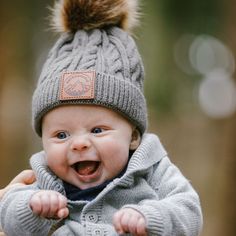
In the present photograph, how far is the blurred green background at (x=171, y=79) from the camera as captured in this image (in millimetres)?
13750

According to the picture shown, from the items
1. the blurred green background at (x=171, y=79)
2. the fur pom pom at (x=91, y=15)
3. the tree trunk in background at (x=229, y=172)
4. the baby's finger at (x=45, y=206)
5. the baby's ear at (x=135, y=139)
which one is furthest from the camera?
the blurred green background at (x=171, y=79)

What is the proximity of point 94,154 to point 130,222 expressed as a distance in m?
0.45

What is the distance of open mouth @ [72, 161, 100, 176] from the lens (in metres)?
3.24

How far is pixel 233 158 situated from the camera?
881 centimetres

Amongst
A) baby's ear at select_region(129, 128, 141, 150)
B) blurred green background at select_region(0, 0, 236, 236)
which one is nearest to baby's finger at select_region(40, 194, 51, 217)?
baby's ear at select_region(129, 128, 141, 150)

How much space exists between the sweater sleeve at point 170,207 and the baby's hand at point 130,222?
2cm

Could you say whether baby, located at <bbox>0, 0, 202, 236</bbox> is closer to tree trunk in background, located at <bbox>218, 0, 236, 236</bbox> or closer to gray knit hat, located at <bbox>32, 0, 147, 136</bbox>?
gray knit hat, located at <bbox>32, 0, 147, 136</bbox>

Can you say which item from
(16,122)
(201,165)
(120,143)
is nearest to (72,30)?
(120,143)

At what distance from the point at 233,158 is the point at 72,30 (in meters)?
A: 5.49

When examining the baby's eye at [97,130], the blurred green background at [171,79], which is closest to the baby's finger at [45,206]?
the baby's eye at [97,130]

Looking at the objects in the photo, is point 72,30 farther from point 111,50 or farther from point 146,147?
point 146,147

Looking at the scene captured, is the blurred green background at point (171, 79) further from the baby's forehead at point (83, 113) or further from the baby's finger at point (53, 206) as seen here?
the baby's finger at point (53, 206)

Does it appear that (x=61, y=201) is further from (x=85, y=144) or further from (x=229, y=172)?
(x=229, y=172)

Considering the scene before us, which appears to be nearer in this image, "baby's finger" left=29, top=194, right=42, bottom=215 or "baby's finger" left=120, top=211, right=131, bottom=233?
"baby's finger" left=120, top=211, right=131, bottom=233
